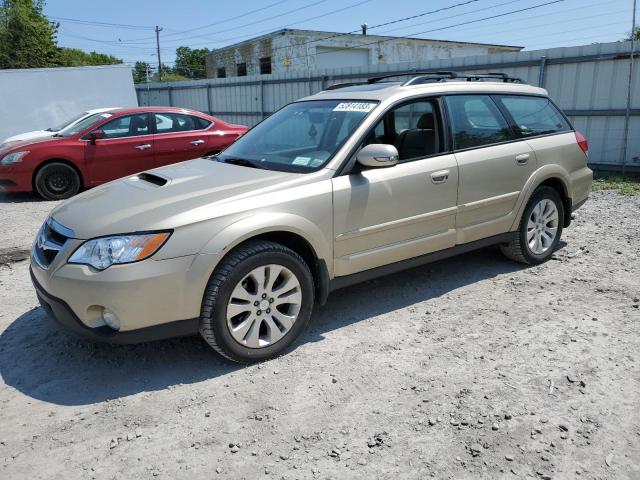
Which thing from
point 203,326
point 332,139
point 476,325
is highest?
point 332,139

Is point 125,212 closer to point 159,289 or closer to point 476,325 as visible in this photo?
point 159,289

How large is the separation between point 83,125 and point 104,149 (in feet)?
2.52

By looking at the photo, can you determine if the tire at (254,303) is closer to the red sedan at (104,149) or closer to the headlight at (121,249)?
the headlight at (121,249)

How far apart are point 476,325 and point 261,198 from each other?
1.82 metres

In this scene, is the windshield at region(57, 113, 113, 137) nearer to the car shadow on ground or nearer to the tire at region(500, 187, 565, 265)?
the car shadow on ground

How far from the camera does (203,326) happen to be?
10.5ft

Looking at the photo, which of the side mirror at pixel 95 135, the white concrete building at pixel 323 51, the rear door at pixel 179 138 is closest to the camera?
the side mirror at pixel 95 135

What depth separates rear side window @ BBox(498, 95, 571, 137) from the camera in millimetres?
4906

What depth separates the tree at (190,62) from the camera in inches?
3273

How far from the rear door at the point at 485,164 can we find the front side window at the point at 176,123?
6201 millimetres

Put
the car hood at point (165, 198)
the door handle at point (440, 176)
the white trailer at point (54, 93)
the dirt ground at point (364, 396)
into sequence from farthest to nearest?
the white trailer at point (54, 93), the door handle at point (440, 176), the car hood at point (165, 198), the dirt ground at point (364, 396)

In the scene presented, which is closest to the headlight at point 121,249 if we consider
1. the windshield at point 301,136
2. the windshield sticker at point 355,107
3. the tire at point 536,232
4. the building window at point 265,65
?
the windshield at point 301,136

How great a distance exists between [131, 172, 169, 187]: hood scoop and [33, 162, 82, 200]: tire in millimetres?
5608

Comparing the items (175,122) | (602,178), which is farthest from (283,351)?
(602,178)
